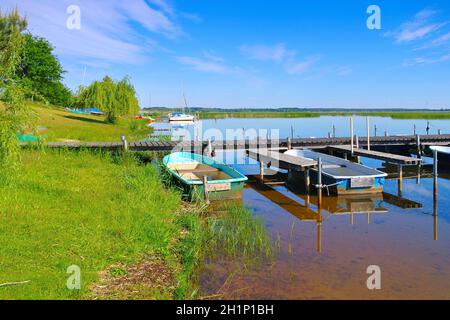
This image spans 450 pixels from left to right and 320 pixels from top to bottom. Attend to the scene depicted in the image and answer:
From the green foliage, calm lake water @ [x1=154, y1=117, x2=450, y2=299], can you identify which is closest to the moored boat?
calm lake water @ [x1=154, y1=117, x2=450, y2=299]

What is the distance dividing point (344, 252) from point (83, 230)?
21.7ft

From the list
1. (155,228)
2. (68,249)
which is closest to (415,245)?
(155,228)

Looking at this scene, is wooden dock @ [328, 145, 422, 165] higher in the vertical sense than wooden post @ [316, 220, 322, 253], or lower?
higher

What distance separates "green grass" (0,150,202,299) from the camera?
702cm

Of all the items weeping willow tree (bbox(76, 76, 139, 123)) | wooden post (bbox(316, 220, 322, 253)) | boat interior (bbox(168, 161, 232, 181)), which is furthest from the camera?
weeping willow tree (bbox(76, 76, 139, 123))

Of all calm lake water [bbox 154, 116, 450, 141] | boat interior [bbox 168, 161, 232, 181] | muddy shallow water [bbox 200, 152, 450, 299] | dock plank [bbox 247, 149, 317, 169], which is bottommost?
muddy shallow water [bbox 200, 152, 450, 299]

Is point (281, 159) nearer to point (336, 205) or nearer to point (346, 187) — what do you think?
point (346, 187)

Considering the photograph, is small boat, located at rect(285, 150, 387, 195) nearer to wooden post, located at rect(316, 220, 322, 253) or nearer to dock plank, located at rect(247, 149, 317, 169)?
dock plank, located at rect(247, 149, 317, 169)

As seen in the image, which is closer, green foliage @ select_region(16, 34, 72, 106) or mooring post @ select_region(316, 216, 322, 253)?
mooring post @ select_region(316, 216, 322, 253)

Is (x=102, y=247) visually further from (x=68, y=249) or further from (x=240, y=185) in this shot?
(x=240, y=185)

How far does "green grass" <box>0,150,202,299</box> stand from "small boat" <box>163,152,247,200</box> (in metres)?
0.99

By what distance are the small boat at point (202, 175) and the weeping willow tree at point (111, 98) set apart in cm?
3274
